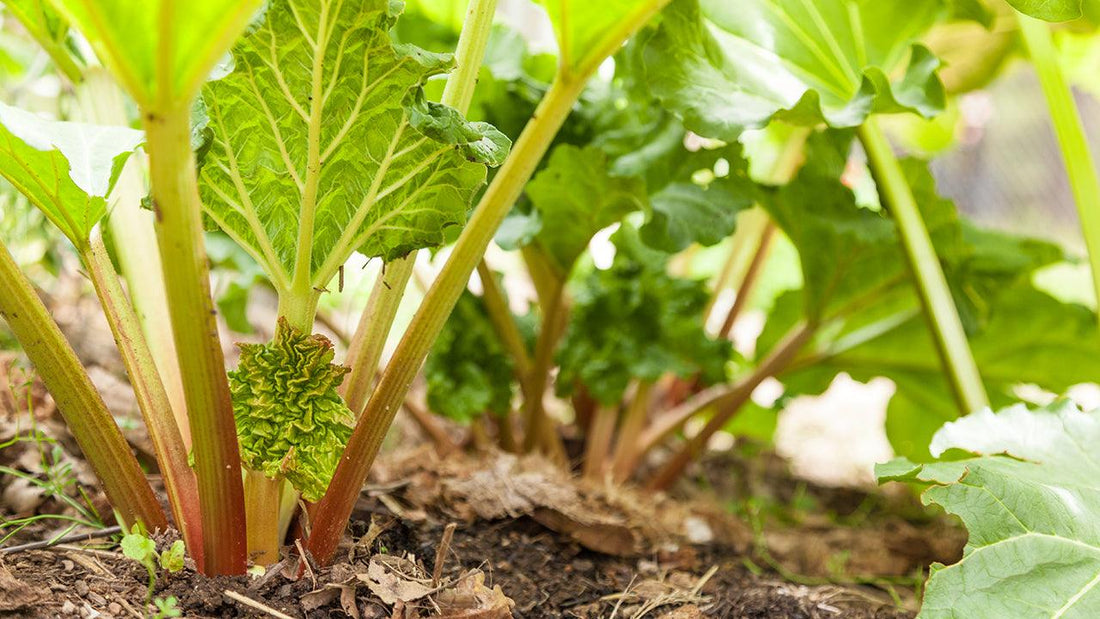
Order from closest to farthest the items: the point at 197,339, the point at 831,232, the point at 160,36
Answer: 1. the point at 160,36
2. the point at 197,339
3. the point at 831,232

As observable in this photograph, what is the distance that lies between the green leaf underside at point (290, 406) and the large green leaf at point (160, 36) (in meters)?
0.30

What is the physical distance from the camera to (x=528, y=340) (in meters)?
1.81

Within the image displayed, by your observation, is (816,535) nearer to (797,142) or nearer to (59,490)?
(797,142)

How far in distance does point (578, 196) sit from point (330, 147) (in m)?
0.49

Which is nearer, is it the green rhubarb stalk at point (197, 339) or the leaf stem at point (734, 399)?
the green rhubarb stalk at point (197, 339)

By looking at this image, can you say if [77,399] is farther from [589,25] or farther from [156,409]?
[589,25]

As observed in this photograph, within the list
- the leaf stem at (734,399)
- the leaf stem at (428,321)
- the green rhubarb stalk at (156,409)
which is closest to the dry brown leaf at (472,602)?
the leaf stem at (428,321)

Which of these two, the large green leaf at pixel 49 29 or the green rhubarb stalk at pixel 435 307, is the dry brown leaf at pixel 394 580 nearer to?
the green rhubarb stalk at pixel 435 307

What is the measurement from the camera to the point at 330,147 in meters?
0.99

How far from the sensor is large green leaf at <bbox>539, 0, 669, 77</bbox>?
34.6 inches

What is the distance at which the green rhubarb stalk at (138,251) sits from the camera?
1080 mm

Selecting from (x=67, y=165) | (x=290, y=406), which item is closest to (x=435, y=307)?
(x=290, y=406)

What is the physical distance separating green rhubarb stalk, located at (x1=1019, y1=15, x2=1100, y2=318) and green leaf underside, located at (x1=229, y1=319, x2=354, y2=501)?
3.79 ft

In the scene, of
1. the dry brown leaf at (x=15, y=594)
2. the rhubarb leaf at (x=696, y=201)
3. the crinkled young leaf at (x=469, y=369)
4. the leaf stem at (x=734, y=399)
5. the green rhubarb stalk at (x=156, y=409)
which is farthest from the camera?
the leaf stem at (x=734, y=399)
